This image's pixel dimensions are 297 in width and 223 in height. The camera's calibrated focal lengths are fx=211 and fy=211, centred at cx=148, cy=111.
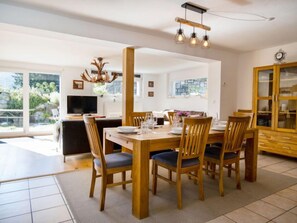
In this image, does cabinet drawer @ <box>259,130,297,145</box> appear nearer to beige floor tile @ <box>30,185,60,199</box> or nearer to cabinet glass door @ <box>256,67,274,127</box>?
cabinet glass door @ <box>256,67,274,127</box>

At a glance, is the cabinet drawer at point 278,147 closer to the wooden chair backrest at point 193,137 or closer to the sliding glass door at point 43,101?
the wooden chair backrest at point 193,137

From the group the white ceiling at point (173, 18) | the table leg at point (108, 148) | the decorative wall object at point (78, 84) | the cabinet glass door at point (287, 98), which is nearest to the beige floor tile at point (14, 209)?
the table leg at point (108, 148)

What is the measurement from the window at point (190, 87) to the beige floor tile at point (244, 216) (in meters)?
5.19

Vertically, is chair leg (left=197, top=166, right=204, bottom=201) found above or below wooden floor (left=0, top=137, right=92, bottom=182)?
above

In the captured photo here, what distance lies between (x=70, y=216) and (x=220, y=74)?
14.1ft

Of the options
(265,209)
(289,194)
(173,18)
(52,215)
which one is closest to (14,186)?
(52,215)

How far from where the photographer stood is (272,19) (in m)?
3.07

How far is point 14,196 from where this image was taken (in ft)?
8.14

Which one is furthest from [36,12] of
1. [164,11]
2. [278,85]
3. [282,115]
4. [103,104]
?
[103,104]

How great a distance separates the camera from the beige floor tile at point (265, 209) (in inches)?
84.4

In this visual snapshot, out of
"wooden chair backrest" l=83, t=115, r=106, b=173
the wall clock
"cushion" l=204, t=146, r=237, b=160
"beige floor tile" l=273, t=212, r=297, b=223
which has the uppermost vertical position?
the wall clock

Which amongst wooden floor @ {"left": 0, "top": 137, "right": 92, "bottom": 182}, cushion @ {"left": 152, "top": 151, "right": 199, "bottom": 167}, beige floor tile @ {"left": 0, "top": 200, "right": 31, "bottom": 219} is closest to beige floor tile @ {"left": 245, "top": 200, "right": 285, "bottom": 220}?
cushion @ {"left": 152, "top": 151, "right": 199, "bottom": 167}

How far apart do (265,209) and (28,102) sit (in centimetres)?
690

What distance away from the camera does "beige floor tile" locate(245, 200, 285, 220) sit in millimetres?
2143
